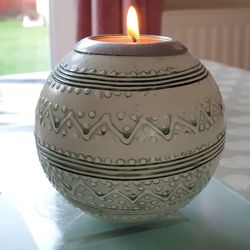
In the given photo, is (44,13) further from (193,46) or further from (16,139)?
(16,139)

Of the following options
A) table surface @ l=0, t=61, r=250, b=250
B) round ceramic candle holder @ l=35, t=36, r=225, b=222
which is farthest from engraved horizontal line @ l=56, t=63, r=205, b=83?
table surface @ l=0, t=61, r=250, b=250

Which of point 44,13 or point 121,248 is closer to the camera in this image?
point 121,248

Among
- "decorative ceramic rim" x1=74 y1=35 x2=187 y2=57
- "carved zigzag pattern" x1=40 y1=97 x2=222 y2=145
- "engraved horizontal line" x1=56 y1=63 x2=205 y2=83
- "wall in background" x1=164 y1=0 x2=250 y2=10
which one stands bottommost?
"wall in background" x1=164 y1=0 x2=250 y2=10

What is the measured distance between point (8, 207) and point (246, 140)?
37cm

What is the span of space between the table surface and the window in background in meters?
1.55

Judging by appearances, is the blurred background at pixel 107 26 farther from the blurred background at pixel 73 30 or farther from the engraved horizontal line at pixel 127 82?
the engraved horizontal line at pixel 127 82

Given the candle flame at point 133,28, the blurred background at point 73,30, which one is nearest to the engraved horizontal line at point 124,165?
the candle flame at point 133,28

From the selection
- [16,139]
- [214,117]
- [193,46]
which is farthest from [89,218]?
[193,46]

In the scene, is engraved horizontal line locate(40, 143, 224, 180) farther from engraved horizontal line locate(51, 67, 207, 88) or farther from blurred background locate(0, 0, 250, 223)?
blurred background locate(0, 0, 250, 223)

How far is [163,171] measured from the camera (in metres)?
0.43

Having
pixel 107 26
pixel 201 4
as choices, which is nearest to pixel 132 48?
pixel 107 26

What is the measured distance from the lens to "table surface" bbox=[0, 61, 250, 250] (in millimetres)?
467

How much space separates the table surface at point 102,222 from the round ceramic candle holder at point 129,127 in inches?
1.1

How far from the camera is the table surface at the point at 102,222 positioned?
467 millimetres
